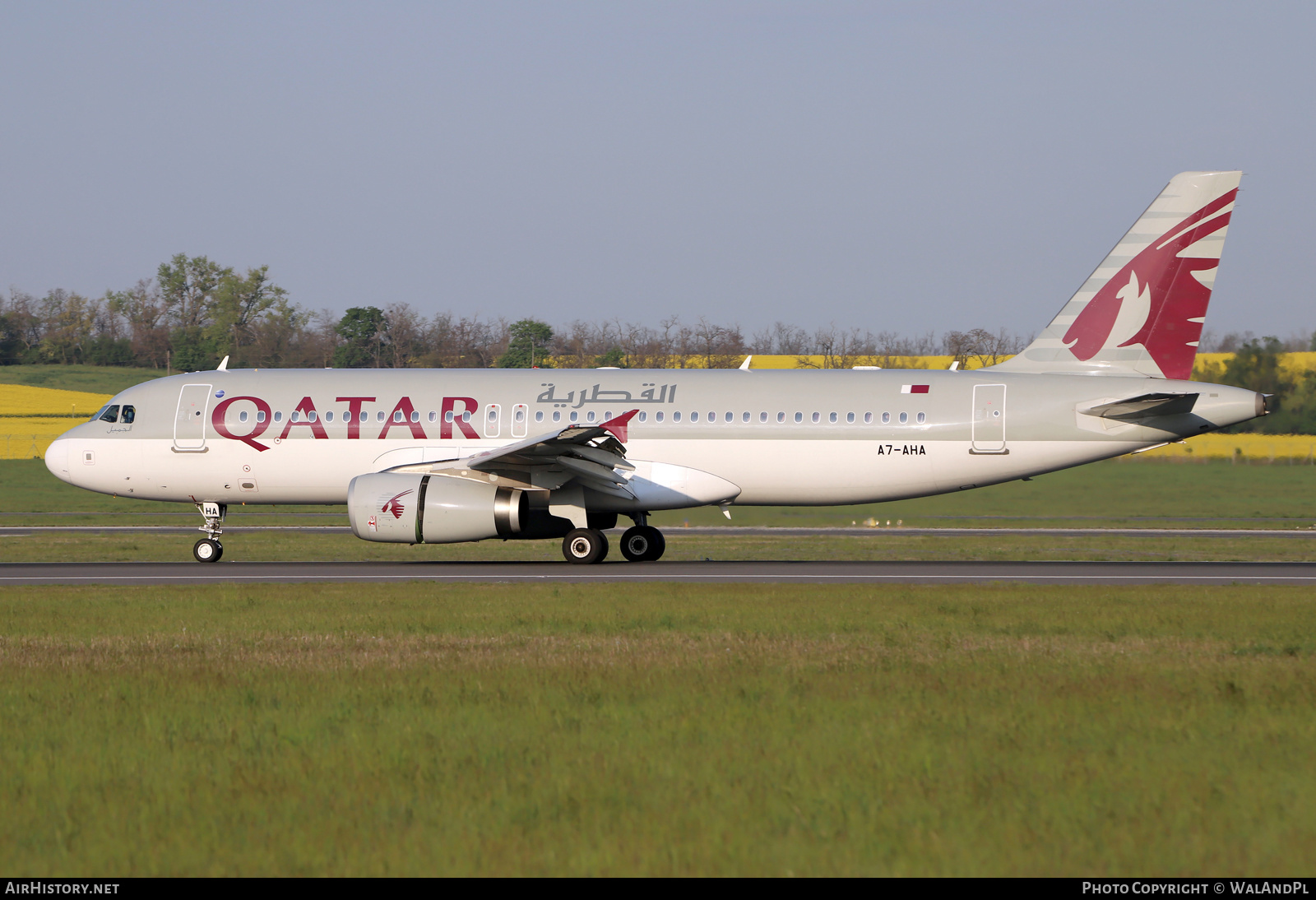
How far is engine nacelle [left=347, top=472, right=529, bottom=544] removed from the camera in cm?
2311

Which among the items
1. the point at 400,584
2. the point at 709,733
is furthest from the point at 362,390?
the point at 709,733

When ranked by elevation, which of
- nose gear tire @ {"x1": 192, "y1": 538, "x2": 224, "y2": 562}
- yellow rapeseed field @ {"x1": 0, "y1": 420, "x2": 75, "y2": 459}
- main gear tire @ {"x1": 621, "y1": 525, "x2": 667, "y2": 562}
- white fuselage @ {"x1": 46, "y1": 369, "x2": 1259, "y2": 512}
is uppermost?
white fuselage @ {"x1": 46, "y1": 369, "x2": 1259, "y2": 512}

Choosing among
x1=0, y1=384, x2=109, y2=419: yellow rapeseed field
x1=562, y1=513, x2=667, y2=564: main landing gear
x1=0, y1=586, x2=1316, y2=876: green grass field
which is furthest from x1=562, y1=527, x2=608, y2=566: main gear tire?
x1=0, y1=384, x2=109, y2=419: yellow rapeseed field

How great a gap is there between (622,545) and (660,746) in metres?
17.3

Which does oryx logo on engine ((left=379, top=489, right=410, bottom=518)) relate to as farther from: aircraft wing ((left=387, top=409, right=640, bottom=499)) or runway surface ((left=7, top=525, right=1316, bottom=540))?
runway surface ((left=7, top=525, right=1316, bottom=540))

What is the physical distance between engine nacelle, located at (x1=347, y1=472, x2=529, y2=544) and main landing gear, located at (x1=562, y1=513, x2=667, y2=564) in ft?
5.53

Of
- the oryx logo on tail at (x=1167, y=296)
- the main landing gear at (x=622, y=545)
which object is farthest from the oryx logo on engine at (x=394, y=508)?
the oryx logo on tail at (x=1167, y=296)

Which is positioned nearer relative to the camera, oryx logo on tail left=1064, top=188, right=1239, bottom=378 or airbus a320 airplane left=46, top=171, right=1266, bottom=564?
airbus a320 airplane left=46, top=171, right=1266, bottom=564

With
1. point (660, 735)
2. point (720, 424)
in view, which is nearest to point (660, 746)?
Answer: point (660, 735)

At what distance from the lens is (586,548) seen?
2472cm

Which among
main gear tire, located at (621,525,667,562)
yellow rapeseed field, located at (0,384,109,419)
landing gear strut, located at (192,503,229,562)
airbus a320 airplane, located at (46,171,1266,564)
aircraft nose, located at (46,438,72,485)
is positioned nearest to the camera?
airbus a320 airplane, located at (46,171,1266,564)

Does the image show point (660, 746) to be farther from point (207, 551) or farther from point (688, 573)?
point (207, 551)

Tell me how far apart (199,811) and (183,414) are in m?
21.0

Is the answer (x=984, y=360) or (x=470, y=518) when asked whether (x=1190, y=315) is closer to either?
(x=470, y=518)
